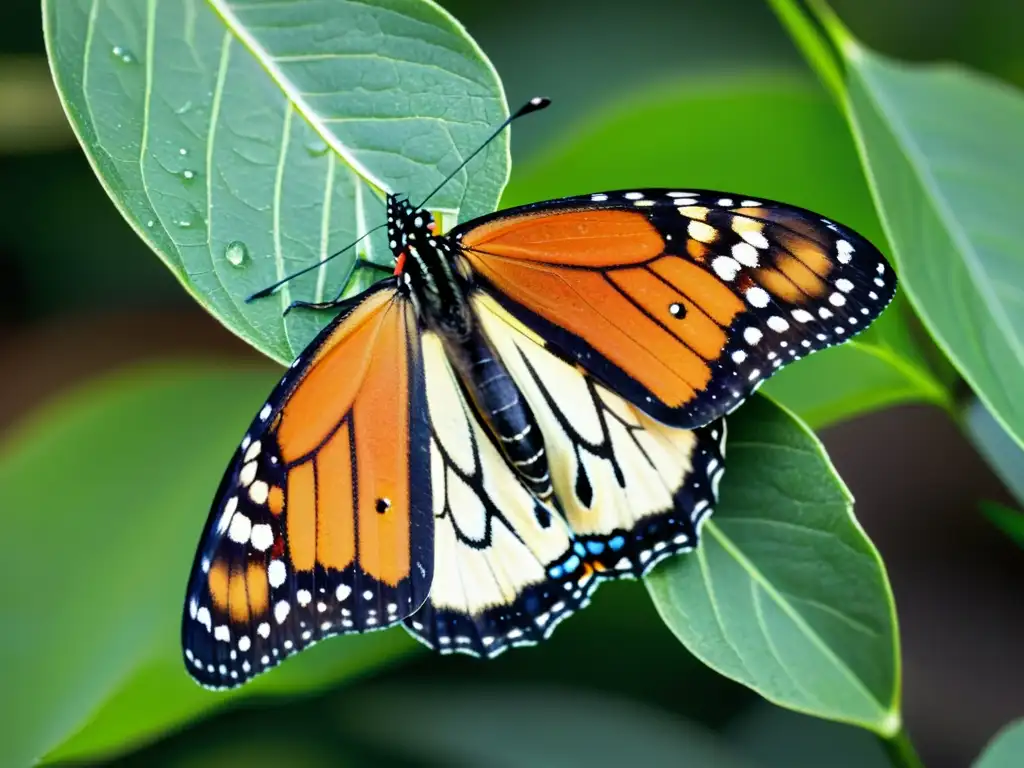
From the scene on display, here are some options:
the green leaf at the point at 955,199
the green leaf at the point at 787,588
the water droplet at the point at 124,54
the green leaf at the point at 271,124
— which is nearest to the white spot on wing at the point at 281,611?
the green leaf at the point at 271,124

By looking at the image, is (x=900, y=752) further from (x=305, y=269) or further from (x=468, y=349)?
(x=305, y=269)

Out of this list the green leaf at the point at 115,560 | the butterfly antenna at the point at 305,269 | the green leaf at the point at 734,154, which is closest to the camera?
the butterfly antenna at the point at 305,269

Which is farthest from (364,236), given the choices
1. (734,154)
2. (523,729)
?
(523,729)

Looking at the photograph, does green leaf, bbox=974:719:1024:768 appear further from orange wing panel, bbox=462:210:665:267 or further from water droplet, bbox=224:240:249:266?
water droplet, bbox=224:240:249:266

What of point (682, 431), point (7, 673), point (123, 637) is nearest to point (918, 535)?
point (682, 431)

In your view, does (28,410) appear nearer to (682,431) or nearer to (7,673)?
(7,673)

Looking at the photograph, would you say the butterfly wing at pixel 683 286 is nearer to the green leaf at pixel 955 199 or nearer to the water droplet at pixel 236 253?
the green leaf at pixel 955 199
